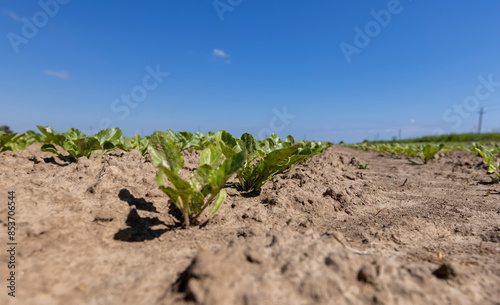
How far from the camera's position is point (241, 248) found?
3.90 feet

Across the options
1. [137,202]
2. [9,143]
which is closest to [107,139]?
[9,143]

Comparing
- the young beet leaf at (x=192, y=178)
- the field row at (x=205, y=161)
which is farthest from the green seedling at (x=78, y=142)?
the young beet leaf at (x=192, y=178)

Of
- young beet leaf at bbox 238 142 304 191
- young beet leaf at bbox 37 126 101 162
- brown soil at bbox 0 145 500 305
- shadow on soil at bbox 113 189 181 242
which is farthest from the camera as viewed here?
young beet leaf at bbox 37 126 101 162

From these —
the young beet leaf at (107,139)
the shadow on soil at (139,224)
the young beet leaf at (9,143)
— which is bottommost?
the shadow on soil at (139,224)

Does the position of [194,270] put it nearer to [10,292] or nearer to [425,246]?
[10,292]

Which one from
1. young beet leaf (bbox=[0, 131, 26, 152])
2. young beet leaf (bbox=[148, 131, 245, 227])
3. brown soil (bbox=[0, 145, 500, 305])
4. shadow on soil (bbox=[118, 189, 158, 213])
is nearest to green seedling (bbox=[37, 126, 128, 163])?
young beet leaf (bbox=[0, 131, 26, 152])

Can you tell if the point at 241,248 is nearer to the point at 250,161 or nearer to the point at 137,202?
the point at 137,202

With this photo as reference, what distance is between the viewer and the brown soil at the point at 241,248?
1.03m

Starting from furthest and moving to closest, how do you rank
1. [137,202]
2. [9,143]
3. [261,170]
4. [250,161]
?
[9,143], [250,161], [261,170], [137,202]

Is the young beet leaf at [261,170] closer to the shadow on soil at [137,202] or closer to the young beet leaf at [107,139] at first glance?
the shadow on soil at [137,202]

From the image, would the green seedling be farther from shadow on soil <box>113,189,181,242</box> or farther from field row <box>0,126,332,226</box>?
shadow on soil <box>113,189,181,242</box>

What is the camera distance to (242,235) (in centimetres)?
170

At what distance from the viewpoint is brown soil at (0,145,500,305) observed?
1.03 metres

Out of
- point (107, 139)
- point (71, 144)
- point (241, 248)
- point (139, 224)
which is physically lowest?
point (139, 224)
